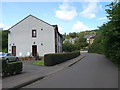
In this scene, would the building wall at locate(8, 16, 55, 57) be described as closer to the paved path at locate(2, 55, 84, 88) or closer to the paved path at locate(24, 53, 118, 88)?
the paved path at locate(2, 55, 84, 88)

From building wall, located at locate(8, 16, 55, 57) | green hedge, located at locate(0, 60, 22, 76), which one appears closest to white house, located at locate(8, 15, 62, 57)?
building wall, located at locate(8, 16, 55, 57)

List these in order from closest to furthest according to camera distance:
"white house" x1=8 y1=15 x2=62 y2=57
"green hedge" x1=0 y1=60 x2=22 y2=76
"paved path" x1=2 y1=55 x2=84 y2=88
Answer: "paved path" x1=2 y1=55 x2=84 y2=88 < "green hedge" x1=0 y1=60 x2=22 y2=76 < "white house" x1=8 y1=15 x2=62 y2=57

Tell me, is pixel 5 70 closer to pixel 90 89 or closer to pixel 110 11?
pixel 90 89

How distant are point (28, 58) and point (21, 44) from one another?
5.05 meters

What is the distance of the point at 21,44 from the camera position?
30500 mm

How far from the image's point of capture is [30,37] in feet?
99.5

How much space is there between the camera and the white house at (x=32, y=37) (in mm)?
29750

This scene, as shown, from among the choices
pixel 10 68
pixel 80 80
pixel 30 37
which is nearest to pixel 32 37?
pixel 30 37

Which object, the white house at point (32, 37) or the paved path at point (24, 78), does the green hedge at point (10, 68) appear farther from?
the white house at point (32, 37)

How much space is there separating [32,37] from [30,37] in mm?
398

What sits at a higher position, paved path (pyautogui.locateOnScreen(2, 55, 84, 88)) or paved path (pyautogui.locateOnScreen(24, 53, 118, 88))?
paved path (pyautogui.locateOnScreen(2, 55, 84, 88))

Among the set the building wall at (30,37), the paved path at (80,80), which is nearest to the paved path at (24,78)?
the paved path at (80,80)

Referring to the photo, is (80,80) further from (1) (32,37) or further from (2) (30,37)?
(2) (30,37)

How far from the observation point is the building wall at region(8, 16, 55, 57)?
97.6 ft
